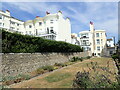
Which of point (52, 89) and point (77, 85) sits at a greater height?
point (77, 85)

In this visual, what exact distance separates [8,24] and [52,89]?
117ft

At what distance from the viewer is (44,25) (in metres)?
37.2

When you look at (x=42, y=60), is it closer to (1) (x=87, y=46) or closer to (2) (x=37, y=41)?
(2) (x=37, y=41)

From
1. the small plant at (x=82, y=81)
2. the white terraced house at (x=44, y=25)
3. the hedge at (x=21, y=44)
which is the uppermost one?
the white terraced house at (x=44, y=25)

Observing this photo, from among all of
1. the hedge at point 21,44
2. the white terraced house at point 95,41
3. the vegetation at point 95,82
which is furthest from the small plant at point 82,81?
the white terraced house at point 95,41

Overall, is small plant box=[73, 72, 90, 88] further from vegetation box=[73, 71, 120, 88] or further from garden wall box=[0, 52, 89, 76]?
garden wall box=[0, 52, 89, 76]

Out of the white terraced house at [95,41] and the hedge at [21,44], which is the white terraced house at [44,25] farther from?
the hedge at [21,44]

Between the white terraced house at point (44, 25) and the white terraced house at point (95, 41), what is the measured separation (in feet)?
46.9

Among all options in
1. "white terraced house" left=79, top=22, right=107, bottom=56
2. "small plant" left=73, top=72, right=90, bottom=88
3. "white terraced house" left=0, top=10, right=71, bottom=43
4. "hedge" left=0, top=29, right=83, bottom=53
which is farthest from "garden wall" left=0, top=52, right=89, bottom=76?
"white terraced house" left=79, top=22, right=107, bottom=56

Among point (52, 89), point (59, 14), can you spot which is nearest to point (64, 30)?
point (59, 14)

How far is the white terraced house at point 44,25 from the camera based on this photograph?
1313 inches

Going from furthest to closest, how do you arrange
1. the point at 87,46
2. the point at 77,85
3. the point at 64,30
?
the point at 87,46
the point at 64,30
the point at 77,85

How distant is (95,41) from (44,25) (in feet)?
94.1

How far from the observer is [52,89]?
6312mm
